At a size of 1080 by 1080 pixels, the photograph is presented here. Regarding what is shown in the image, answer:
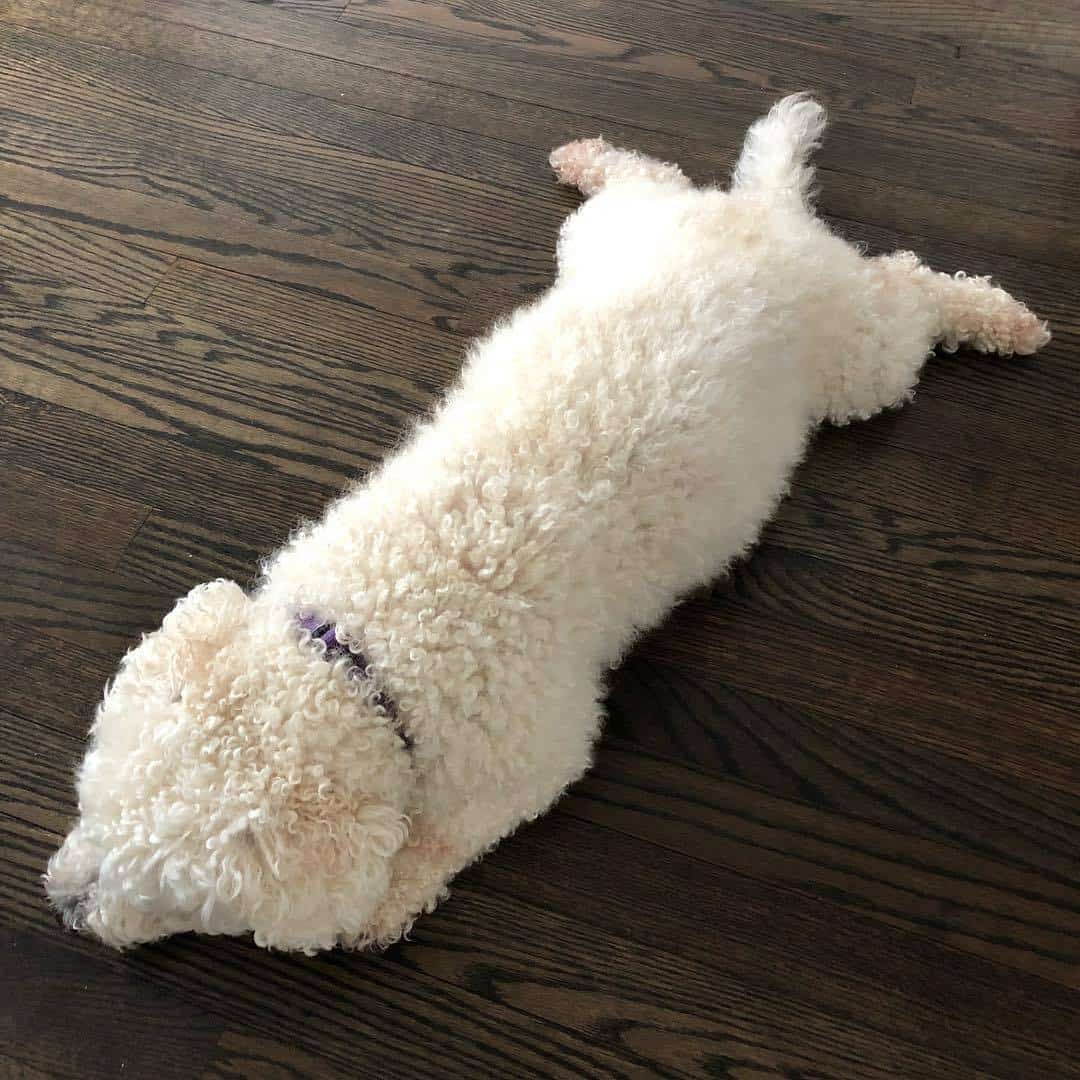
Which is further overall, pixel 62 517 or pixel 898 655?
pixel 62 517

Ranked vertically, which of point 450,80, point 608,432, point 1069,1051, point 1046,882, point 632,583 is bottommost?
point 1069,1051

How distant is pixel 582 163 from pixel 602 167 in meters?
0.05

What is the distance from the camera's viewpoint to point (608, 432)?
3.12 ft

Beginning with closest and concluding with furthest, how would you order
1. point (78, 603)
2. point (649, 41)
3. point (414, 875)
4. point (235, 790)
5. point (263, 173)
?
point (235, 790) < point (414, 875) < point (78, 603) < point (263, 173) < point (649, 41)

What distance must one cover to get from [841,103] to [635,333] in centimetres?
104

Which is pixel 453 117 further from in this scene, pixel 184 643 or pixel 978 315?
pixel 184 643

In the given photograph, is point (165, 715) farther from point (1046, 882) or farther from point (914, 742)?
point (1046, 882)

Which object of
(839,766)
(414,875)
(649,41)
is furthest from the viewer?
(649,41)

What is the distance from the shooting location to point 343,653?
34.7 inches

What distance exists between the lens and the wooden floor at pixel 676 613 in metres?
1.09

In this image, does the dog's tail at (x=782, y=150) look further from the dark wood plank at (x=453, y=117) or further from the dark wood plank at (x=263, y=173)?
the dark wood plank at (x=263, y=173)

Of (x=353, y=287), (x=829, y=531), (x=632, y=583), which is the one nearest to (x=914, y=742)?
(x=829, y=531)

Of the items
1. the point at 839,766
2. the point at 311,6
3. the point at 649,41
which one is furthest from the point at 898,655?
the point at 311,6

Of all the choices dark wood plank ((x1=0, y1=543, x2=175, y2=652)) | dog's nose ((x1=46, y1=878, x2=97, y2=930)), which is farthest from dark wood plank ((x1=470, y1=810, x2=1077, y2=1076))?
dark wood plank ((x1=0, y1=543, x2=175, y2=652))
